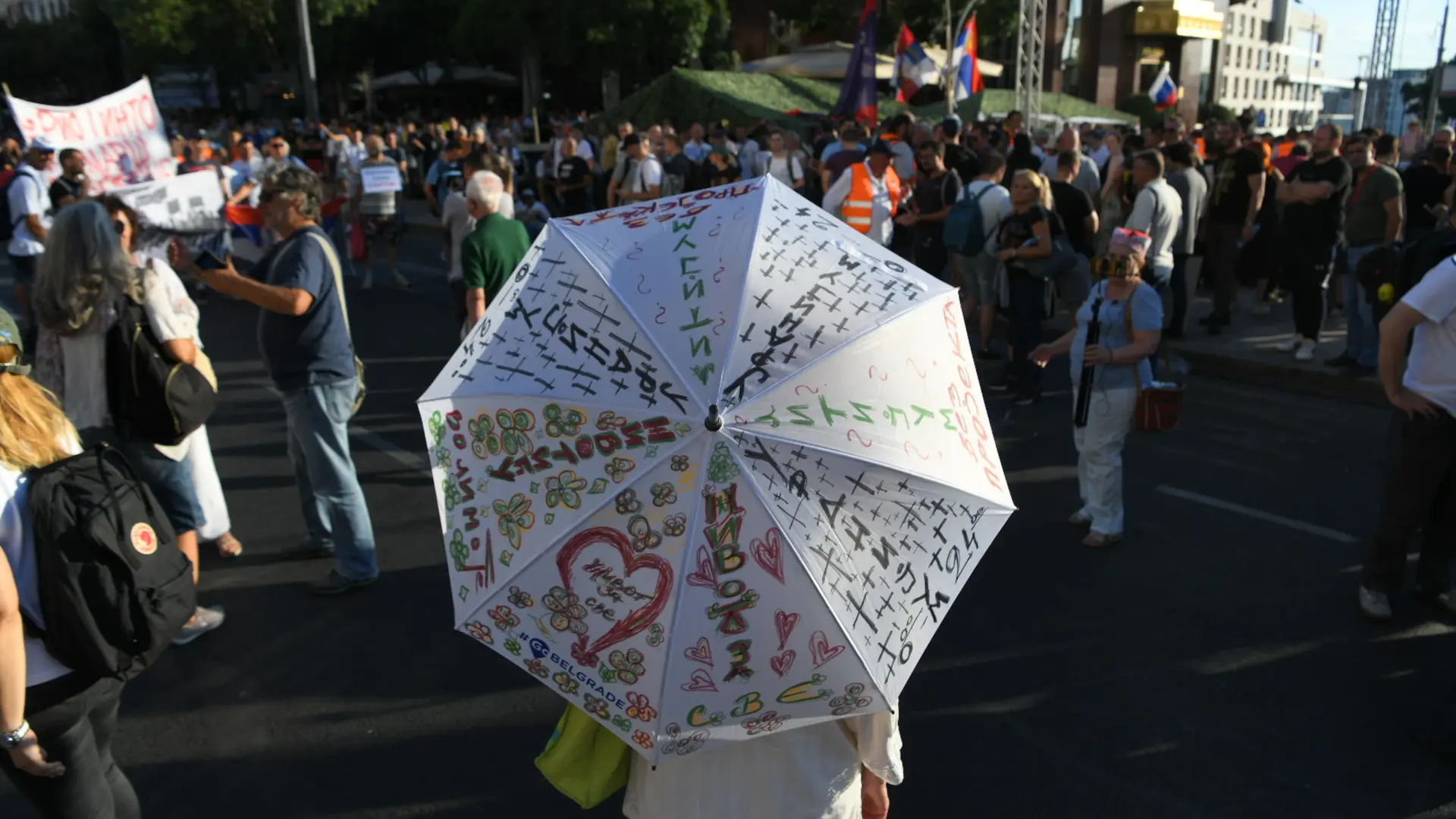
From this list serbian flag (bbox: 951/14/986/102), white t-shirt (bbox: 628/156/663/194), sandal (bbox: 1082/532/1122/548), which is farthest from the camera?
serbian flag (bbox: 951/14/986/102)

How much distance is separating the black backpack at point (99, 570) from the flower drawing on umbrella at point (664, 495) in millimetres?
1595

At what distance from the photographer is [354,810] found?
3.70m

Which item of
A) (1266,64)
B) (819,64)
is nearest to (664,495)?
(819,64)

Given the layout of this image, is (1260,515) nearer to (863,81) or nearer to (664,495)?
→ (664,495)

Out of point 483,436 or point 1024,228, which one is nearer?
point 483,436

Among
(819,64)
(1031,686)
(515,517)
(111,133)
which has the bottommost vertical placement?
(1031,686)

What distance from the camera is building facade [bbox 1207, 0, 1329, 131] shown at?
2672 inches

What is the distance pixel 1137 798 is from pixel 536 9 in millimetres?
35667

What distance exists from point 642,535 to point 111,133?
9.93 metres

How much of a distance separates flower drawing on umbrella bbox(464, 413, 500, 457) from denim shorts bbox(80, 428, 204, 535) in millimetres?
2937

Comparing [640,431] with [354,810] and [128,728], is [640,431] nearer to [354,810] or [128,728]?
[354,810]

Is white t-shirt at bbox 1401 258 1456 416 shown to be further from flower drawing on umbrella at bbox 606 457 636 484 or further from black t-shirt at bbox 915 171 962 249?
black t-shirt at bbox 915 171 962 249

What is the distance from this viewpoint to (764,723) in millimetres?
1936

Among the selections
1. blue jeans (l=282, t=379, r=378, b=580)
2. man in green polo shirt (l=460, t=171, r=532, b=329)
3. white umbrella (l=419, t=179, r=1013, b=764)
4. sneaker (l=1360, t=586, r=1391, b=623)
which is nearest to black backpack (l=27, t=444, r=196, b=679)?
white umbrella (l=419, t=179, r=1013, b=764)
